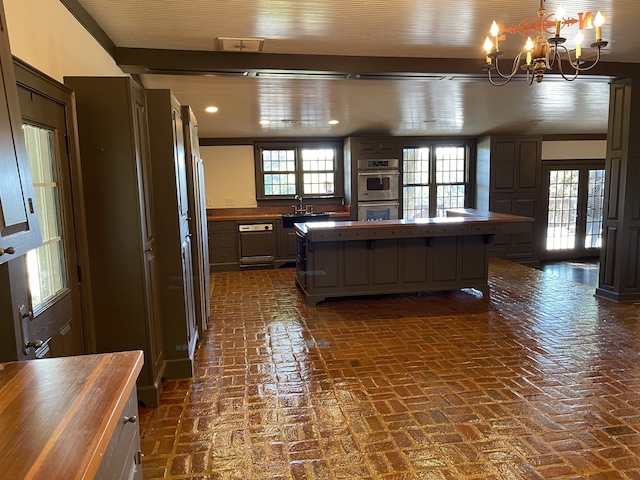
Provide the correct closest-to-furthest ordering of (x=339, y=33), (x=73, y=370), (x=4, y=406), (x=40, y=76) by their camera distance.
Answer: (x=4, y=406) → (x=73, y=370) → (x=40, y=76) → (x=339, y=33)

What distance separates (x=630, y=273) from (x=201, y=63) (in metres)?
5.17

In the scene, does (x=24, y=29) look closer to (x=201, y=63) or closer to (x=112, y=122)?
(x=112, y=122)

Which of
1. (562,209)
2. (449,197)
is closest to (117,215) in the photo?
(449,197)

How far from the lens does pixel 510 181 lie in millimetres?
8258

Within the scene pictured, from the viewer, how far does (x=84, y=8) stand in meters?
2.71

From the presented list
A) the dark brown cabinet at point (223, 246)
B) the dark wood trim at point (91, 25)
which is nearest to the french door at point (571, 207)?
the dark brown cabinet at point (223, 246)

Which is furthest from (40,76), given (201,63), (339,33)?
(339,33)

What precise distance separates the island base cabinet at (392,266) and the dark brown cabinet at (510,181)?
312cm

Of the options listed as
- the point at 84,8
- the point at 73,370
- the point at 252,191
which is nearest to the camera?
the point at 73,370

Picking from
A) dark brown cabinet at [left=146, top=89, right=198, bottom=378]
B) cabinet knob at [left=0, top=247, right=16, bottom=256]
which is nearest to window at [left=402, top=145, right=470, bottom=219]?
dark brown cabinet at [left=146, top=89, right=198, bottom=378]

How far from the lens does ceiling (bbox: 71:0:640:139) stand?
2.85 metres

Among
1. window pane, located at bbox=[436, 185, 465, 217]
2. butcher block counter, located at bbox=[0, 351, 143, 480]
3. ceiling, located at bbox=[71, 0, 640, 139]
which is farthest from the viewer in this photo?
window pane, located at bbox=[436, 185, 465, 217]

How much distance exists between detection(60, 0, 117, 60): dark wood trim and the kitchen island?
8.65 ft

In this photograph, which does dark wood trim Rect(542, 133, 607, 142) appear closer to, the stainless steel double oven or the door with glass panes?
the stainless steel double oven
